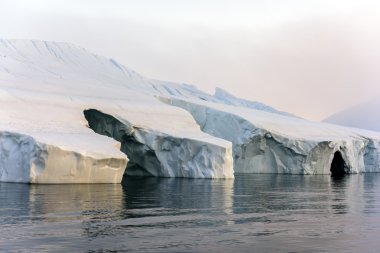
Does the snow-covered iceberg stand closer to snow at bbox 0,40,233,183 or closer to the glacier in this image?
the glacier

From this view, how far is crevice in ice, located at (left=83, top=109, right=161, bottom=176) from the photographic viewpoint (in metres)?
33.2

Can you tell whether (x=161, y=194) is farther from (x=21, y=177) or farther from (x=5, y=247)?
(x=5, y=247)

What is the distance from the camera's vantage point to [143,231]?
37.0ft

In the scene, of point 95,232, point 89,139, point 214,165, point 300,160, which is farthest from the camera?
point 300,160

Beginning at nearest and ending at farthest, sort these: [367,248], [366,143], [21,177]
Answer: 1. [367,248]
2. [21,177]
3. [366,143]

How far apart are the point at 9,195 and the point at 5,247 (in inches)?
369

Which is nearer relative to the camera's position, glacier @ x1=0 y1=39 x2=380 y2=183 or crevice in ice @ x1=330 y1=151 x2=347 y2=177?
glacier @ x1=0 y1=39 x2=380 y2=183

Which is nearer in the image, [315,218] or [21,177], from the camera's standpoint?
[315,218]

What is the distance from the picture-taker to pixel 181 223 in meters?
12.6

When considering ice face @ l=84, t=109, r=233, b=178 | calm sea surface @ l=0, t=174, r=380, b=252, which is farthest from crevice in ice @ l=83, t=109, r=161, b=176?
calm sea surface @ l=0, t=174, r=380, b=252

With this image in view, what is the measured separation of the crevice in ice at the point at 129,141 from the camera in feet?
109

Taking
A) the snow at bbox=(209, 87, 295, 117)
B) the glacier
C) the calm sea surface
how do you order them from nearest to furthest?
the calm sea surface
the glacier
the snow at bbox=(209, 87, 295, 117)

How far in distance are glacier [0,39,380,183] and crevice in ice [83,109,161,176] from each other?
0.23 ft

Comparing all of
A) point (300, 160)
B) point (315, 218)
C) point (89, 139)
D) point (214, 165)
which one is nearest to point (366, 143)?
point (300, 160)
